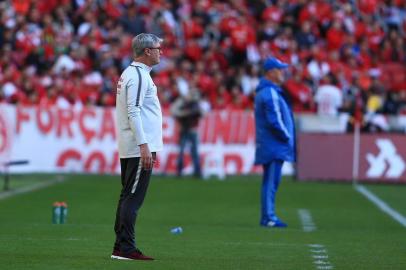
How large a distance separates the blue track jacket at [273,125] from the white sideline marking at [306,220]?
914 mm

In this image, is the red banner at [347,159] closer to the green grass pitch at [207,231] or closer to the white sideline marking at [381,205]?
the white sideline marking at [381,205]

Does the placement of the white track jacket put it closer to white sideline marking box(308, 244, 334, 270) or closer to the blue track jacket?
white sideline marking box(308, 244, 334, 270)

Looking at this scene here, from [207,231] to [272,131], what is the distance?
2065mm

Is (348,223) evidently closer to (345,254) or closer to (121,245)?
(345,254)

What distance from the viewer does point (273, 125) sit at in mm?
15797

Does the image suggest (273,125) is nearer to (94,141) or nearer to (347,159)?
(347,159)

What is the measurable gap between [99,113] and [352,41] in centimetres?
871

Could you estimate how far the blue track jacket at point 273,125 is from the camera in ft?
51.8

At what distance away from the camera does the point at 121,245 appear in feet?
35.6

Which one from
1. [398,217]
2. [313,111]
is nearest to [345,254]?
[398,217]

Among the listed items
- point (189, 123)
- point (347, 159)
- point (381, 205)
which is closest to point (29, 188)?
point (189, 123)

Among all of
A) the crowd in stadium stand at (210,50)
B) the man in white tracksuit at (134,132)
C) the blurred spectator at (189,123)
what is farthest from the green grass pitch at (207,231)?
the crowd in stadium stand at (210,50)

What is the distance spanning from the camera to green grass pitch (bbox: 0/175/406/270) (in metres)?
10.9

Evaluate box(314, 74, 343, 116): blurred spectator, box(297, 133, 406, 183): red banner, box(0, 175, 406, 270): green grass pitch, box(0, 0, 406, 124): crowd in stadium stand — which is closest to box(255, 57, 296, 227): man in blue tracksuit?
box(0, 175, 406, 270): green grass pitch
